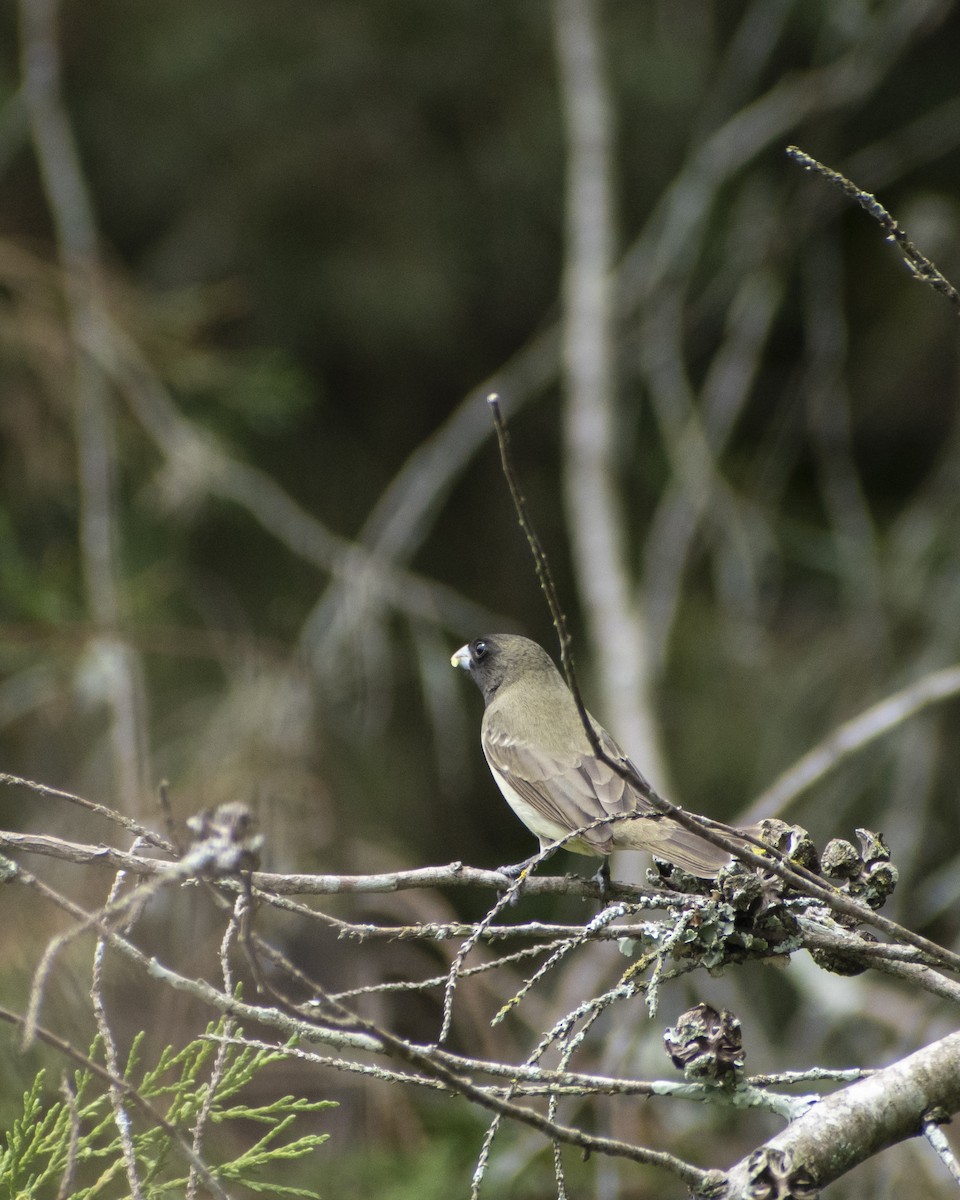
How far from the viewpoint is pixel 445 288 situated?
8.06 meters

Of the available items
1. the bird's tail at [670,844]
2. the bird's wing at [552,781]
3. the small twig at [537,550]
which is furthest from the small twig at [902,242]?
the bird's wing at [552,781]

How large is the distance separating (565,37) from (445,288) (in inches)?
64.7

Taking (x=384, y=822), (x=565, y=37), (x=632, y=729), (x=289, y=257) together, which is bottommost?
(x=632, y=729)

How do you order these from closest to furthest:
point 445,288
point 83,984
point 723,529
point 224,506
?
point 83,984, point 723,529, point 224,506, point 445,288

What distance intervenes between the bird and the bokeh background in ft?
2.62

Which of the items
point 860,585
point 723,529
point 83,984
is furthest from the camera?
point 723,529

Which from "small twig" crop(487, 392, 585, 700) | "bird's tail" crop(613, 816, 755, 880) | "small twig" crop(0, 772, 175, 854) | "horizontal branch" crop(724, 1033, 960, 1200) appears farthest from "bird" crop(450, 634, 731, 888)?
"small twig" crop(487, 392, 585, 700)

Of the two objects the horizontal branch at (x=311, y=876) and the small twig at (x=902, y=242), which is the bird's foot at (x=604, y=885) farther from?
the small twig at (x=902, y=242)

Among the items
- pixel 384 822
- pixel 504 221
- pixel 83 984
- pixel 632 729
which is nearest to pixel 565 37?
pixel 504 221

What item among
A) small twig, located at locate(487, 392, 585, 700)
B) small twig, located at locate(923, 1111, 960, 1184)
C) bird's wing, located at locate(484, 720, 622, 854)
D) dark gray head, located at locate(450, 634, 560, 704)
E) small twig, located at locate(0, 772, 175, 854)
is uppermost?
dark gray head, located at locate(450, 634, 560, 704)

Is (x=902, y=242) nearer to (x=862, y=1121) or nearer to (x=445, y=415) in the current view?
(x=862, y=1121)

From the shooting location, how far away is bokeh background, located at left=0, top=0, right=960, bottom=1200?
18.6 ft

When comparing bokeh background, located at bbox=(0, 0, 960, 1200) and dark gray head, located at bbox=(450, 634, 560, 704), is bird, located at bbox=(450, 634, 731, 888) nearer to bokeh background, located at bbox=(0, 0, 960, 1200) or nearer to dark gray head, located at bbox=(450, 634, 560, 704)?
dark gray head, located at bbox=(450, 634, 560, 704)

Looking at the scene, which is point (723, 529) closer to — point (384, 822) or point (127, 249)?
point (384, 822)
